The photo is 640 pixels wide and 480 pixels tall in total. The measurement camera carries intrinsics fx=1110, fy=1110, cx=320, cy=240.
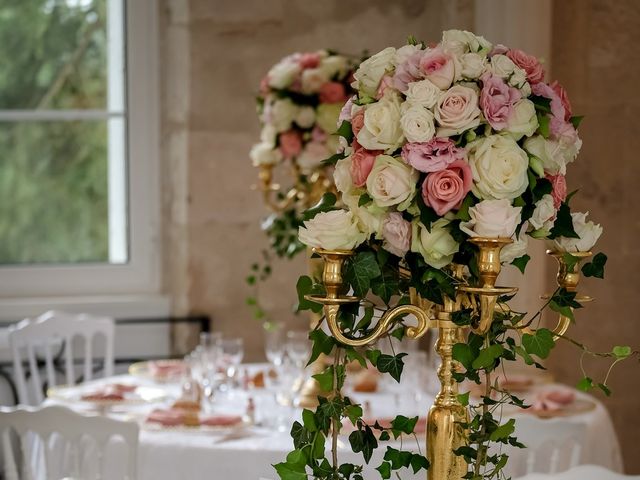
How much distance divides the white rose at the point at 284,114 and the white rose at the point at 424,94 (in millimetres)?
1833

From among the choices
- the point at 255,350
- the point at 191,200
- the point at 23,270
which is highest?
the point at 191,200

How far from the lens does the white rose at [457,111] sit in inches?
59.2

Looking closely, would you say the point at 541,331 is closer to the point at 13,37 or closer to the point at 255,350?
the point at 255,350

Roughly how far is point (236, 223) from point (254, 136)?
0.38 metres

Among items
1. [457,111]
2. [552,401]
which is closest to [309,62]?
[552,401]

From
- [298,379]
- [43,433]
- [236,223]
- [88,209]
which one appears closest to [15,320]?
[88,209]

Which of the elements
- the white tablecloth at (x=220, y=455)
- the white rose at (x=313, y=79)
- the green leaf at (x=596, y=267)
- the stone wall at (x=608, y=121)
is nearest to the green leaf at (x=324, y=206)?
the green leaf at (x=596, y=267)

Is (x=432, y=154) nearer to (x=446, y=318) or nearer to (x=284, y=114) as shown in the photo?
(x=446, y=318)

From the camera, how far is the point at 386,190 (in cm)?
151

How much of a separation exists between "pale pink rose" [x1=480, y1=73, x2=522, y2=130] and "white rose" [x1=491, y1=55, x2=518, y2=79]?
1 cm

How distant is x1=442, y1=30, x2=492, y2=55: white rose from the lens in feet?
5.18

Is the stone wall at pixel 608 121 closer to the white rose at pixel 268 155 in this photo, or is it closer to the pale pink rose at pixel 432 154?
the white rose at pixel 268 155

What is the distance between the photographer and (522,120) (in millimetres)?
1533

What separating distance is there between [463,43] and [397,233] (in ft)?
0.97
